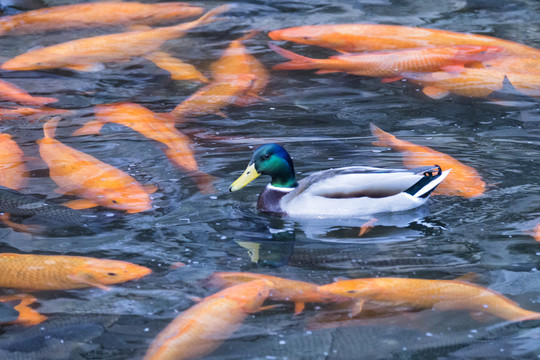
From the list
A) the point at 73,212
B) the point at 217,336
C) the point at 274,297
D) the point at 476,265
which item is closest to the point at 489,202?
the point at 476,265

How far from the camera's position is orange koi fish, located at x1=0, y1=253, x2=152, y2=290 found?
450cm

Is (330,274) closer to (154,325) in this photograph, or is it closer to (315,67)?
(154,325)

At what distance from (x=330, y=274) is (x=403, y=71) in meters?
3.75

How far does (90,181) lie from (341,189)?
1.65m

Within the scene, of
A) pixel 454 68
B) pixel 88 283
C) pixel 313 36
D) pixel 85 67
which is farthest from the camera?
pixel 313 36

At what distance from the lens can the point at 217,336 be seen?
3.98m

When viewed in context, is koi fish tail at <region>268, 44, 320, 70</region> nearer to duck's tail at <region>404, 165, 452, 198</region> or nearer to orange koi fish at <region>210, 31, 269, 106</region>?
orange koi fish at <region>210, 31, 269, 106</region>

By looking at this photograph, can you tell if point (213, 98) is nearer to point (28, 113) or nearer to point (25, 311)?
point (28, 113)

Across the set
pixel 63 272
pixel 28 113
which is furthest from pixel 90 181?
pixel 28 113

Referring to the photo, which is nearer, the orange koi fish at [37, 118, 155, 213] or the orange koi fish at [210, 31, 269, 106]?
the orange koi fish at [37, 118, 155, 213]

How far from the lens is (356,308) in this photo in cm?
421

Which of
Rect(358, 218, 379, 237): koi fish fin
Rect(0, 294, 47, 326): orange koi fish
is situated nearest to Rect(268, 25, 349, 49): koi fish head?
Rect(358, 218, 379, 237): koi fish fin

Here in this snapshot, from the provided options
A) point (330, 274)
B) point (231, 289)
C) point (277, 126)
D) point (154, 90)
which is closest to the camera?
point (231, 289)

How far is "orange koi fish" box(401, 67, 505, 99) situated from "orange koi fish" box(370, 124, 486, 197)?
1.28 m
